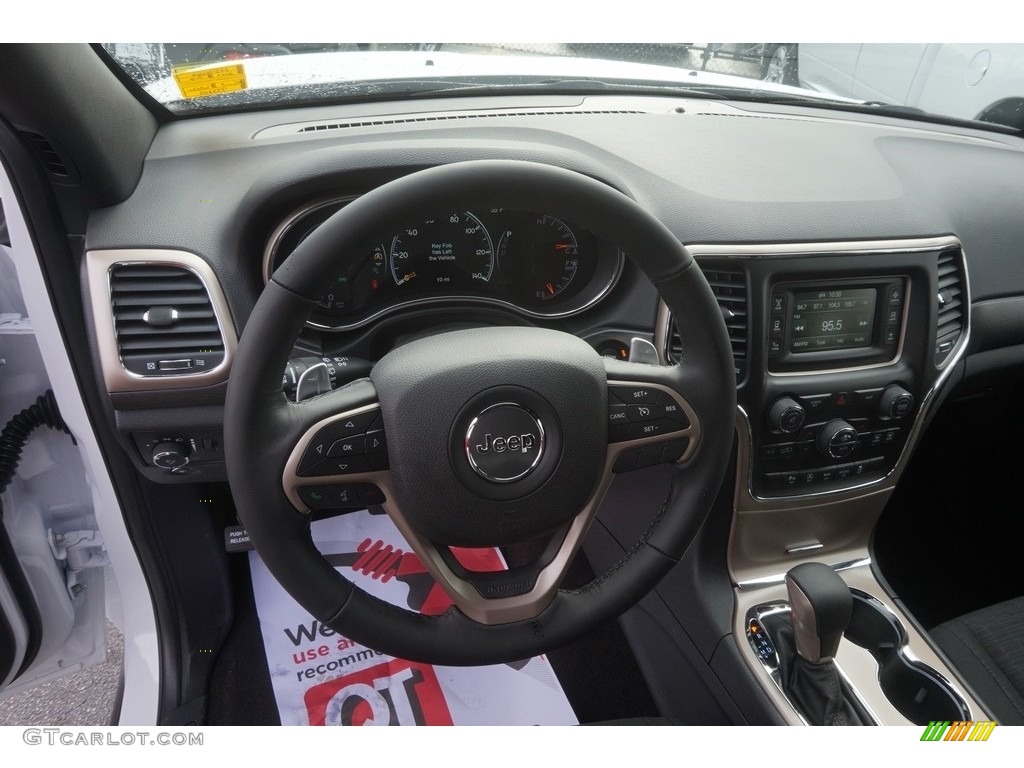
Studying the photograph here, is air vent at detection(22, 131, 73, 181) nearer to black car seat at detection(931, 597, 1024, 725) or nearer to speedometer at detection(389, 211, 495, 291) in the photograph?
speedometer at detection(389, 211, 495, 291)

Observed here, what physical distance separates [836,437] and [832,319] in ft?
0.76

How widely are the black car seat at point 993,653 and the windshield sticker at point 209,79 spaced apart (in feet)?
5.63

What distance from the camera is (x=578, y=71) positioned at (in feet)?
5.15

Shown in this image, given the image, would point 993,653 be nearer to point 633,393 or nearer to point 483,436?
point 633,393

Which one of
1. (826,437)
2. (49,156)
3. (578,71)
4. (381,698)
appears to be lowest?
(381,698)

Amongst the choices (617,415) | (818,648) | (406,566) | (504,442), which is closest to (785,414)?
(818,648)

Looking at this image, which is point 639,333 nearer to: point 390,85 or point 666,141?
point 666,141

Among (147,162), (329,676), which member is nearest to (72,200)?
(147,162)

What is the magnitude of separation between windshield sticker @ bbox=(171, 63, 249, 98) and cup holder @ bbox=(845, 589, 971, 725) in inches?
63.3

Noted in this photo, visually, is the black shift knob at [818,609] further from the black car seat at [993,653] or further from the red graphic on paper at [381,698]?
the red graphic on paper at [381,698]

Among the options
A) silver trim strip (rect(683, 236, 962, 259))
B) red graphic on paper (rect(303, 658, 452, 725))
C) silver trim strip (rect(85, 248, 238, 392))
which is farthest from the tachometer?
red graphic on paper (rect(303, 658, 452, 725))

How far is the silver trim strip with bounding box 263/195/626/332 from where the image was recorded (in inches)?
45.6

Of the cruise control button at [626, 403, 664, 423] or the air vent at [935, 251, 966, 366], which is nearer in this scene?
the cruise control button at [626, 403, 664, 423]

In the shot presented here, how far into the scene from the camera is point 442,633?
911mm
